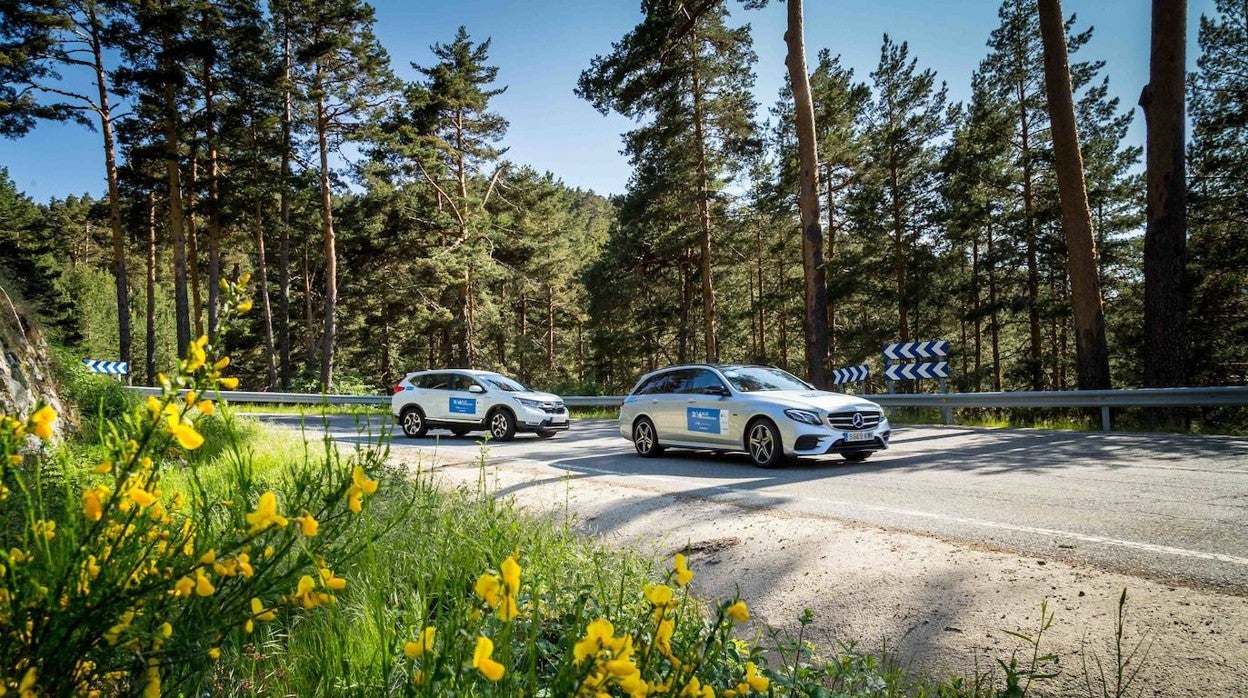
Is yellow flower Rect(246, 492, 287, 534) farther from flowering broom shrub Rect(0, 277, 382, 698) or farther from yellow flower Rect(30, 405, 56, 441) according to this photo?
yellow flower Rect(30, 405, 56, 441)

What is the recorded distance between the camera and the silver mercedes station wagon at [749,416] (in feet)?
27.2

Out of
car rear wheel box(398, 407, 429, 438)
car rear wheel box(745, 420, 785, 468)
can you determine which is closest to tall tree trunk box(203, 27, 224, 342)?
car rear wheel box(398, 407, 429, 438)

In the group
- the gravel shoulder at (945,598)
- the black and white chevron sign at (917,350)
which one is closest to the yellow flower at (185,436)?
the gravel shoulder at (945,598)

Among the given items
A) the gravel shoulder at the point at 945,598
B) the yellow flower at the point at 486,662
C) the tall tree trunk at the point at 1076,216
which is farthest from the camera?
the tall tree trunk at the point at 1076,216

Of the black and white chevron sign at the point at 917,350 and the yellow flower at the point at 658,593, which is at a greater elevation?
the black and white chevron sign at the point at 917,350

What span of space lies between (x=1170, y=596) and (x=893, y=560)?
1394 millimetres

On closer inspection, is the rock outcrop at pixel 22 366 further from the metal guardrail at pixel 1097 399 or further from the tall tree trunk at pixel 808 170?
the tall tree trunk at pixel 808 170

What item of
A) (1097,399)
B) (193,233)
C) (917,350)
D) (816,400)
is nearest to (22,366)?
(816,400)

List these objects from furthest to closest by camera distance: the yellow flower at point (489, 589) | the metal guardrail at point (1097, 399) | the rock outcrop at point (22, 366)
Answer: the metal guardrail at point (1097, 399), the rock outcrop at point (22, 366), the yellow flower at point (489, 589)

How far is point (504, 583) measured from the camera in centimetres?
104

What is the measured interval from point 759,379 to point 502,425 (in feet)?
21.2

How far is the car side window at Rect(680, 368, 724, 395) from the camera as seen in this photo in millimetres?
9845

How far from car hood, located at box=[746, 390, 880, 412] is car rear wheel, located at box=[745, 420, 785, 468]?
39cm

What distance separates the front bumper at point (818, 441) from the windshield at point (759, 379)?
4.06 feet
